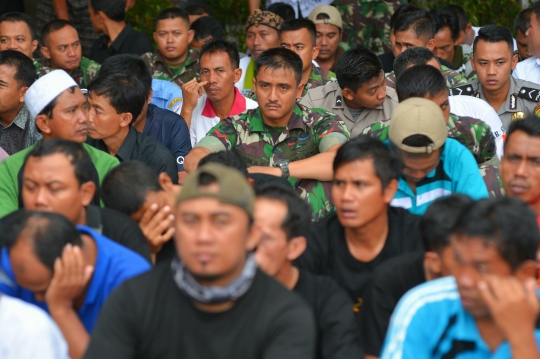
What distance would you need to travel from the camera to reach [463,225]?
2.74m

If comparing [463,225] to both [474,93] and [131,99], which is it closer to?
[131,99]

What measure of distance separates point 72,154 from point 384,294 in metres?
1.56

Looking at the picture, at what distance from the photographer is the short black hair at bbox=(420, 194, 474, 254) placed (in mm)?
3124

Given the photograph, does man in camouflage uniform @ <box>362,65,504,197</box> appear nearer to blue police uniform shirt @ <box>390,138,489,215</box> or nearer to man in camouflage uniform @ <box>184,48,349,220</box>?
man in camouflage uniform @ <box>184,48,349,220</box>

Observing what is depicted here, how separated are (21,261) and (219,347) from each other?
3.08 feet

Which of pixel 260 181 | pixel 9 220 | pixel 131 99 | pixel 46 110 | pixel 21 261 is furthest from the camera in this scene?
pixel 131 99

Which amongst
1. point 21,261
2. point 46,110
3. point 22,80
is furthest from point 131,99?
point 21,261

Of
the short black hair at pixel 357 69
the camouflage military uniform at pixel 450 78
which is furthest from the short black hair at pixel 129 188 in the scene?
the camouflage military uniform at pixel 450 78

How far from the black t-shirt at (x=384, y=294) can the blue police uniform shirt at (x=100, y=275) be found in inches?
35.4

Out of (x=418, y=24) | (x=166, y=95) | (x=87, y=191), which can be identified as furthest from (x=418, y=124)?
(x=166, y=95)

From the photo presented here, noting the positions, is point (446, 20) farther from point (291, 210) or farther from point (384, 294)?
point (384, 294)

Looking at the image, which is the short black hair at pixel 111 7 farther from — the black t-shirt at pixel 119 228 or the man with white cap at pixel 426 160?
the black t-shirt at pixel 119 228

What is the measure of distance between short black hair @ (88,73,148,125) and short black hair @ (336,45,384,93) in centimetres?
135

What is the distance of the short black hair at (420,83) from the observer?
5.03 meters
